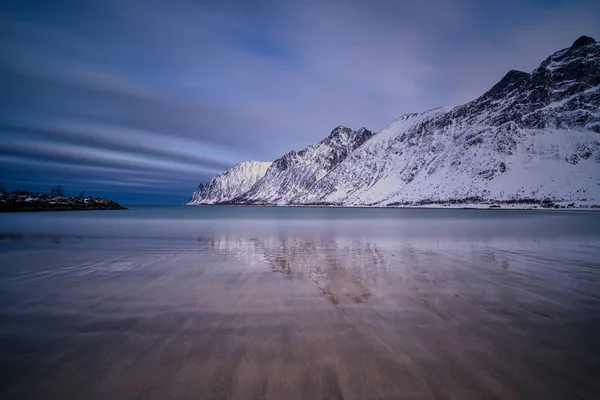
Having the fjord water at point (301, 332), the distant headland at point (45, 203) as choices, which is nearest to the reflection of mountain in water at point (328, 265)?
the fjord water at point (301, 332)

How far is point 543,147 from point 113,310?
224680 mm

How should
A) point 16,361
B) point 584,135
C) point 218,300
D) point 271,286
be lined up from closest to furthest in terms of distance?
point 16,361
point 218,300
point 271,286
point 584,135

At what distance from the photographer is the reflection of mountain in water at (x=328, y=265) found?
10542 mm

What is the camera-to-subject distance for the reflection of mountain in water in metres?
10.5

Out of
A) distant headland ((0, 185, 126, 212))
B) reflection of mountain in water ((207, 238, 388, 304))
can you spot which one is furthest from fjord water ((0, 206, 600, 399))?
distant headland ((0, 185, 126, 212))

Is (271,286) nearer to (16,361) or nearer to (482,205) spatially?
(16,361)

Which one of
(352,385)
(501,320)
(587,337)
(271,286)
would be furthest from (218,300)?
(587,337)

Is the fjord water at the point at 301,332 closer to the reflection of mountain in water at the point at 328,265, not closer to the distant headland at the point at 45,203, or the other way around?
the reflection of mountain in water at the point at 328,265

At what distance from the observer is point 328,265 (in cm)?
1504

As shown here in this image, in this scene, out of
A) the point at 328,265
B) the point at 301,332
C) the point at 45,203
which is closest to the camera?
the point at 301,332

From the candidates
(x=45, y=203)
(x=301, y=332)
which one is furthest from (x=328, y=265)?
(x=45, y=203)

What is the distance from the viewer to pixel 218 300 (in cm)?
940

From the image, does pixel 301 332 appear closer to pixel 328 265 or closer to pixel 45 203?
pixel 328 265

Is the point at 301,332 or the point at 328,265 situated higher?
the point at 301,332
